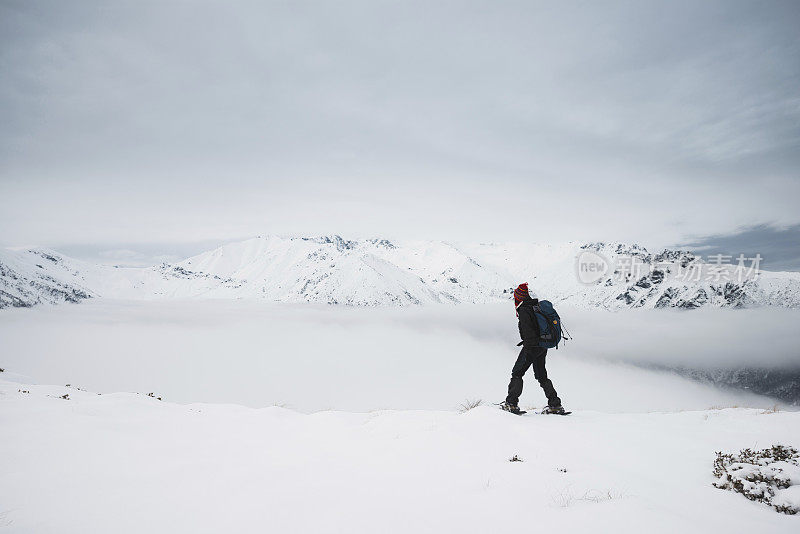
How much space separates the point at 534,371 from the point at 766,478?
5856 mm

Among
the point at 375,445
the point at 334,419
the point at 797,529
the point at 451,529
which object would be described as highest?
the point at 797,529

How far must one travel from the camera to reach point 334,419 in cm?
1126

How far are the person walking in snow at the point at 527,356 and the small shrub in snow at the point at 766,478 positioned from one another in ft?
15.9

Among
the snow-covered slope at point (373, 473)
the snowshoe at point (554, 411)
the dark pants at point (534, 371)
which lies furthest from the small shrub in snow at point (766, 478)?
the snowshoe at point (554, 411)

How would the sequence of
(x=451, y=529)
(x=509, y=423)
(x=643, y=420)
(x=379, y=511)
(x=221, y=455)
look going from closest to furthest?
(x=451, y=529), (x=379, y=511), (x=221, y=455), (x=509, y=423), (x=643, y=420)

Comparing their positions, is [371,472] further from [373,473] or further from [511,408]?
[511,408]

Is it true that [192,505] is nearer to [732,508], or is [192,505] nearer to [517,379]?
[732,508]

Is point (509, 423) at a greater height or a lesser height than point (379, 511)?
lesser

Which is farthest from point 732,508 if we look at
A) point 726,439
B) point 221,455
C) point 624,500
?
point 221,455

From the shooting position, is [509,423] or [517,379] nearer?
[509,423]

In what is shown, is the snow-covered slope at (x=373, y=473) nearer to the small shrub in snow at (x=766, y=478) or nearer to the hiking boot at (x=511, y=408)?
the small shrub in snow at (x=766, y=478)

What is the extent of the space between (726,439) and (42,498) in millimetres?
12720

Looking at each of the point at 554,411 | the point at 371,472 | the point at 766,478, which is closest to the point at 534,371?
the point at 554,411

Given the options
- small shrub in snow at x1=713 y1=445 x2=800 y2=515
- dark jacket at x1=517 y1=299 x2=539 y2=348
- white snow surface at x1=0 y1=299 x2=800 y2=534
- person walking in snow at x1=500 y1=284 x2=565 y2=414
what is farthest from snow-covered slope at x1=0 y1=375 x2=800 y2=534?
dark jacket at x1=517 y1=299 x2=539 y2=348
